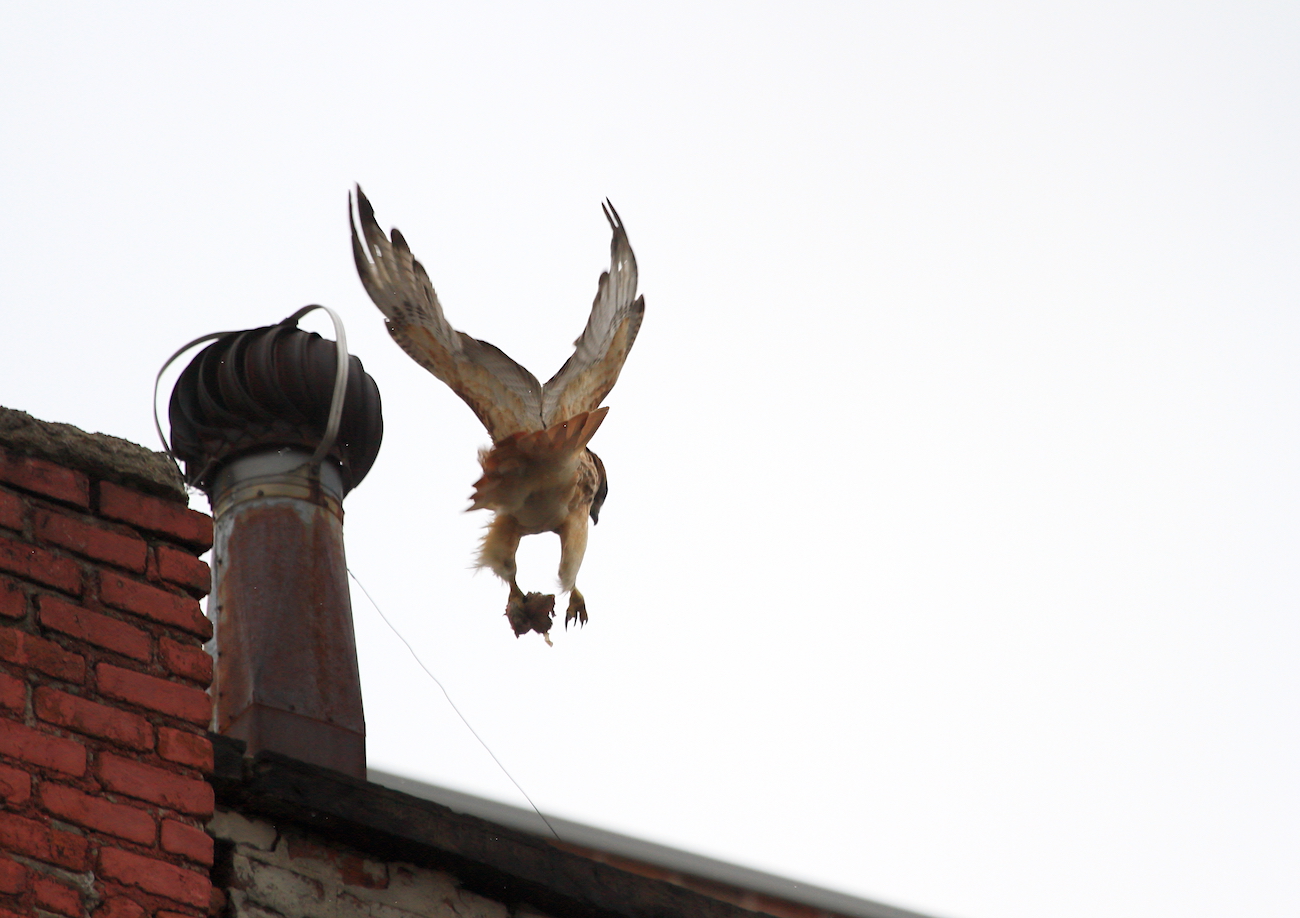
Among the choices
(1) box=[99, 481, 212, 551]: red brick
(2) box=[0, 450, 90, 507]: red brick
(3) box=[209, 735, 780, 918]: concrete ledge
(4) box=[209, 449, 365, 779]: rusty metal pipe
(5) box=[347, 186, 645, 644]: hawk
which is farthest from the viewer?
(5) box=[347, 186, 645, 644]: hawk

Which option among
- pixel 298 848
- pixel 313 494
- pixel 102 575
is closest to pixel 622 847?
pixel 313 494

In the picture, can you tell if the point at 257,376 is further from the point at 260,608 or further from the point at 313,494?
the point at 260,608

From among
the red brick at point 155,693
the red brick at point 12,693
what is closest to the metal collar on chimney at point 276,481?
the red brick at point 155,693

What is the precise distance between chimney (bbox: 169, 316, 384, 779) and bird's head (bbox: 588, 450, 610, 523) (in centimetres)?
85

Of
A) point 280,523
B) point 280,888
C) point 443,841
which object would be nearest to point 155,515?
point 280,888

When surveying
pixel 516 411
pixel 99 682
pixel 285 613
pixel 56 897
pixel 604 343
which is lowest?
pixel 56 897

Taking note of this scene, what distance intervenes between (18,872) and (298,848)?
92cm

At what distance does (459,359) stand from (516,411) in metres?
0.27

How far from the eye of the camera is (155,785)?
12.5 ft

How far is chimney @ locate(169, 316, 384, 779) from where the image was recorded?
18.0 feet

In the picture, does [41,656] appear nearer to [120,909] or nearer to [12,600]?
[12,600]

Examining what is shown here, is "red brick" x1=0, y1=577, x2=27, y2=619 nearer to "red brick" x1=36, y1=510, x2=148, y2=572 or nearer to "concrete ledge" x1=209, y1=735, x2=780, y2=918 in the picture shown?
"red brick" x1=36, y1=510, x2=148, y2=572

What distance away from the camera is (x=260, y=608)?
19.0 ft

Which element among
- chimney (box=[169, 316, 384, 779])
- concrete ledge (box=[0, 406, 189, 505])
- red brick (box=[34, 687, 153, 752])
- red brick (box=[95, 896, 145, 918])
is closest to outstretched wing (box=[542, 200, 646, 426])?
chimney (box=[169, 316, 384, 779])
